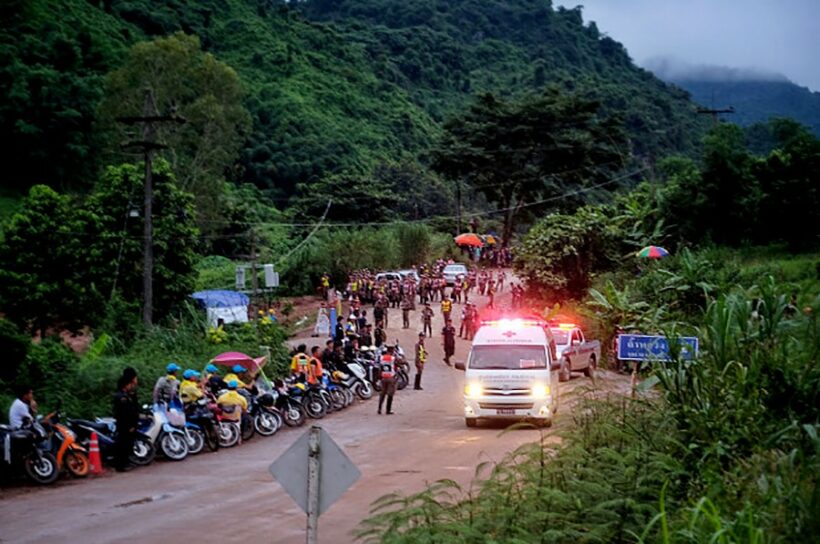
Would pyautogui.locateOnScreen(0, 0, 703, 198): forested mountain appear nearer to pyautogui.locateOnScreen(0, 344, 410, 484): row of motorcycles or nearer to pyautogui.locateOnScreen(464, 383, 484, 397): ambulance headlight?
pyautogui.locateOnScreen(0, 344, 410, 484): row of motorcycles

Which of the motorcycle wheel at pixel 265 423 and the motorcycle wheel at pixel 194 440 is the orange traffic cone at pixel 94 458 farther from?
the motorcycle wheel at pixel 265 423

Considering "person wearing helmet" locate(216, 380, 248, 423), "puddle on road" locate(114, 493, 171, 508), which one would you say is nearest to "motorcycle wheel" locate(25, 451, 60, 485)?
"puddle on road" locate(114, 493, 171, 508)

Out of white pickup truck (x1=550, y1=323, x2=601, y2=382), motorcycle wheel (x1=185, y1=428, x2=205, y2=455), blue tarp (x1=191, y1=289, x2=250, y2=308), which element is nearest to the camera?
motorcycle wheel (x1=185, y1=428, x2=205, y2=455)

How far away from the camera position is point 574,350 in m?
29.9

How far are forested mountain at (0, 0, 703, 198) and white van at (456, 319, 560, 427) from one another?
127 feet

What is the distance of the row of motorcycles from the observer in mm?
15742

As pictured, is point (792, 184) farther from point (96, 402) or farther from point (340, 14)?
point (340, 14)

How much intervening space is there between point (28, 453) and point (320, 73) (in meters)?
78.4

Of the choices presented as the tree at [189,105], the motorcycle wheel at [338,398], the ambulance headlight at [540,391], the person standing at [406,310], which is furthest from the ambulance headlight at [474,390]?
the tree at [189,105]

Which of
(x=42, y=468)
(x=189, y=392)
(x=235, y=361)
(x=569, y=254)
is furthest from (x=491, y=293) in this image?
(x=42, y=468)

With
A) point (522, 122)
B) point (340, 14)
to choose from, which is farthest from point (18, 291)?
point (340, 14)

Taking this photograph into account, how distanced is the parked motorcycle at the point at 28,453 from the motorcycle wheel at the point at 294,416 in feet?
24.3

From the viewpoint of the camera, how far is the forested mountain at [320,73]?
58.2m

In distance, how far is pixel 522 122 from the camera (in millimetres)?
60094
